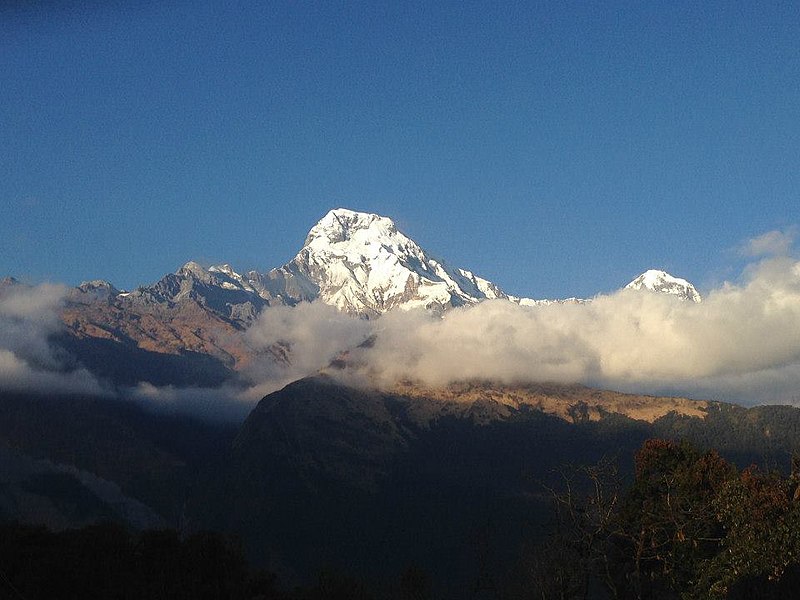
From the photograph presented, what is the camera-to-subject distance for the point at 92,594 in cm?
4900

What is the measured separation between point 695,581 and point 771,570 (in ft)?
30.4

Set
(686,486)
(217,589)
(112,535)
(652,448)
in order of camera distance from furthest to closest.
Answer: (652,448) → (686,486) → (112,535) → (217,589)

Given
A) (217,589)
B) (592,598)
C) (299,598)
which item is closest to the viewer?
(217,589)

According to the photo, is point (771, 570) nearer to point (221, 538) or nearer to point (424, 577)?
point (221, 538)

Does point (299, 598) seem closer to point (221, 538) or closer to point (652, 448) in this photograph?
point (221, 538)

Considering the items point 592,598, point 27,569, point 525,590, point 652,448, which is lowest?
point 592,598

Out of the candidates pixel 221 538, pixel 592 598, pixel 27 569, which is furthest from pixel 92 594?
pixel 592 598

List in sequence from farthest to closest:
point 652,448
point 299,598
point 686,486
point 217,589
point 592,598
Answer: point 592,598
point 652,448
point 686,486
point 299,598
point 217,589

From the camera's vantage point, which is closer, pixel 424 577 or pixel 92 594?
pixel 92 594

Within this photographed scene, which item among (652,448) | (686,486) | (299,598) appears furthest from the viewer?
(652,448)

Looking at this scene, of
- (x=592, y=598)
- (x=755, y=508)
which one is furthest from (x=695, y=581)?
(x=592, y=598)

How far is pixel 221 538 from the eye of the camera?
2354 inches

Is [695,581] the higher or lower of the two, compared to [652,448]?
lower

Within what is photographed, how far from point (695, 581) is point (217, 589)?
28.2 metres
